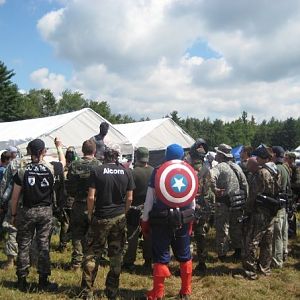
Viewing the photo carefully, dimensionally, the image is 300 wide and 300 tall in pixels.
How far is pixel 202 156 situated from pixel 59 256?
3224 millimetres

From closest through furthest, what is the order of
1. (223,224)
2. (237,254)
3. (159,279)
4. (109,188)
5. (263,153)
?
(159,279)
(109,188)
(263,153)
(223,224)
(237,254)

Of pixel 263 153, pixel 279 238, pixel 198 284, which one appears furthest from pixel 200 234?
pixel 263 153

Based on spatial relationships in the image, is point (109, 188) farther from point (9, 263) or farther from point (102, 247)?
point (9, 263)

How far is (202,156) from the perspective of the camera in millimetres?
6883

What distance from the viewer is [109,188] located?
507cm

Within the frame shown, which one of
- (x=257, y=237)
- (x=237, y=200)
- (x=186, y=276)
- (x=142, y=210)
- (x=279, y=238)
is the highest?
(x=237, y=200)

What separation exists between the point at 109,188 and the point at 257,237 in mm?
2549

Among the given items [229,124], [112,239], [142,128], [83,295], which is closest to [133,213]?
[112,239]

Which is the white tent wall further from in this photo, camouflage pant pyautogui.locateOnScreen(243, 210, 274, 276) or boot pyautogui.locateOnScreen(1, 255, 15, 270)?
camouflage pant pyautogui.locateOnScreen(243, 210, 274, 276)

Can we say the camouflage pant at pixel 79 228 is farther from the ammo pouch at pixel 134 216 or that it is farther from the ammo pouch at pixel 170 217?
the ammo pouch at pixel 170 217

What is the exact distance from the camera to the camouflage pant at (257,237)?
617 centimetres

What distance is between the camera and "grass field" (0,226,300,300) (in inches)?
213

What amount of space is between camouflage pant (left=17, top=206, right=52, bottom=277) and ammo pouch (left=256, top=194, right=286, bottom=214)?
10.0 ft

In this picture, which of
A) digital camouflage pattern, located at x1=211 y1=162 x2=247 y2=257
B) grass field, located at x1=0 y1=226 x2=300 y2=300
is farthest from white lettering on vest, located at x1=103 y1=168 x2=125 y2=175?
digital camouflage pattern, located at x1=211 y1=162 x2=247 y2=257
